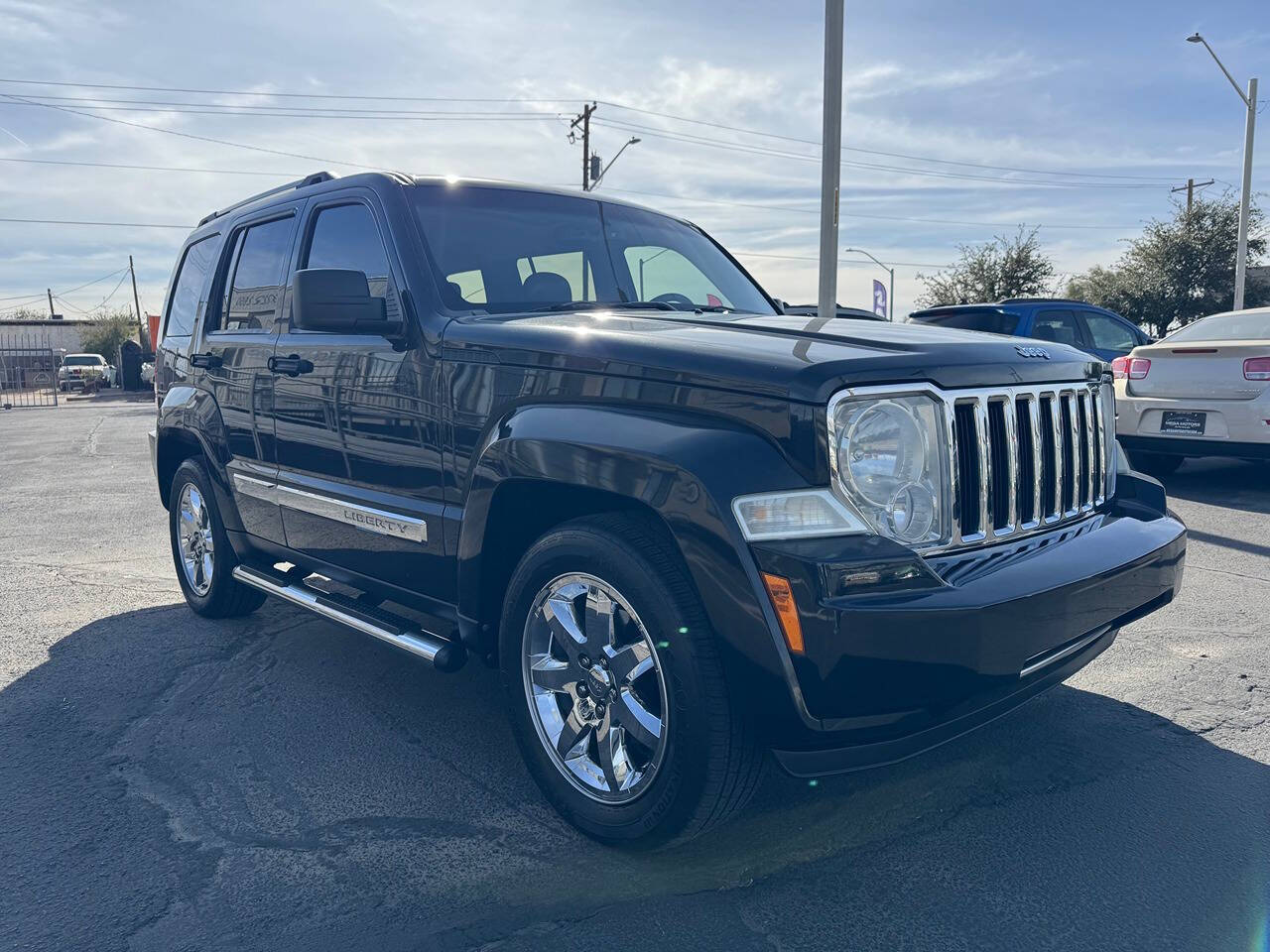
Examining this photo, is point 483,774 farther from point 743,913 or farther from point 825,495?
point 825,495

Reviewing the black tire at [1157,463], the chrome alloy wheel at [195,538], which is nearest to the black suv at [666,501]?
the chrome alloy wheel at [195,538]

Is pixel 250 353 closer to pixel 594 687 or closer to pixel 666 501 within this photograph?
pixel 594 687

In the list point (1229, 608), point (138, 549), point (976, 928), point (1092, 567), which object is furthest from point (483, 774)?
point (138, 549)

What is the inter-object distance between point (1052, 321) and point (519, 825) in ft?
30.5

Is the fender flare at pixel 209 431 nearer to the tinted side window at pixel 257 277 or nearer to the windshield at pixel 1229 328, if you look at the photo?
the tinted side window at pixel 257 277

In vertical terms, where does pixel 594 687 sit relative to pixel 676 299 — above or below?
below

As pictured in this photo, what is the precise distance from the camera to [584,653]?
278cm

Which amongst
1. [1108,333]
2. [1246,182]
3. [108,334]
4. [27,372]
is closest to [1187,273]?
[1246,182]

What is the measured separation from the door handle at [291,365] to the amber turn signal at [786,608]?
Answer: 2.33 metres

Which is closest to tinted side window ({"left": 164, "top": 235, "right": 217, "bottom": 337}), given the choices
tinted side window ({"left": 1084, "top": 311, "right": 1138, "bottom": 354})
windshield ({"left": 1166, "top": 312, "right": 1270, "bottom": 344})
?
windshield ({"left": 1166, "top": 312, "right": 1270, "bottom": 344})

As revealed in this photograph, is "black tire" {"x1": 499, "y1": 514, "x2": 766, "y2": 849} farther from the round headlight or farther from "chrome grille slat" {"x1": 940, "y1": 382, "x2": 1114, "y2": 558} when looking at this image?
"chrome grille slat" {"x1": 940, "y1": 382, "x2": 1114, "y2": 558}

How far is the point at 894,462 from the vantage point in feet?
8.09

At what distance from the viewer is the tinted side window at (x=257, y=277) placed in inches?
171

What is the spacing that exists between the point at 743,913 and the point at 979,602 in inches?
37.4
